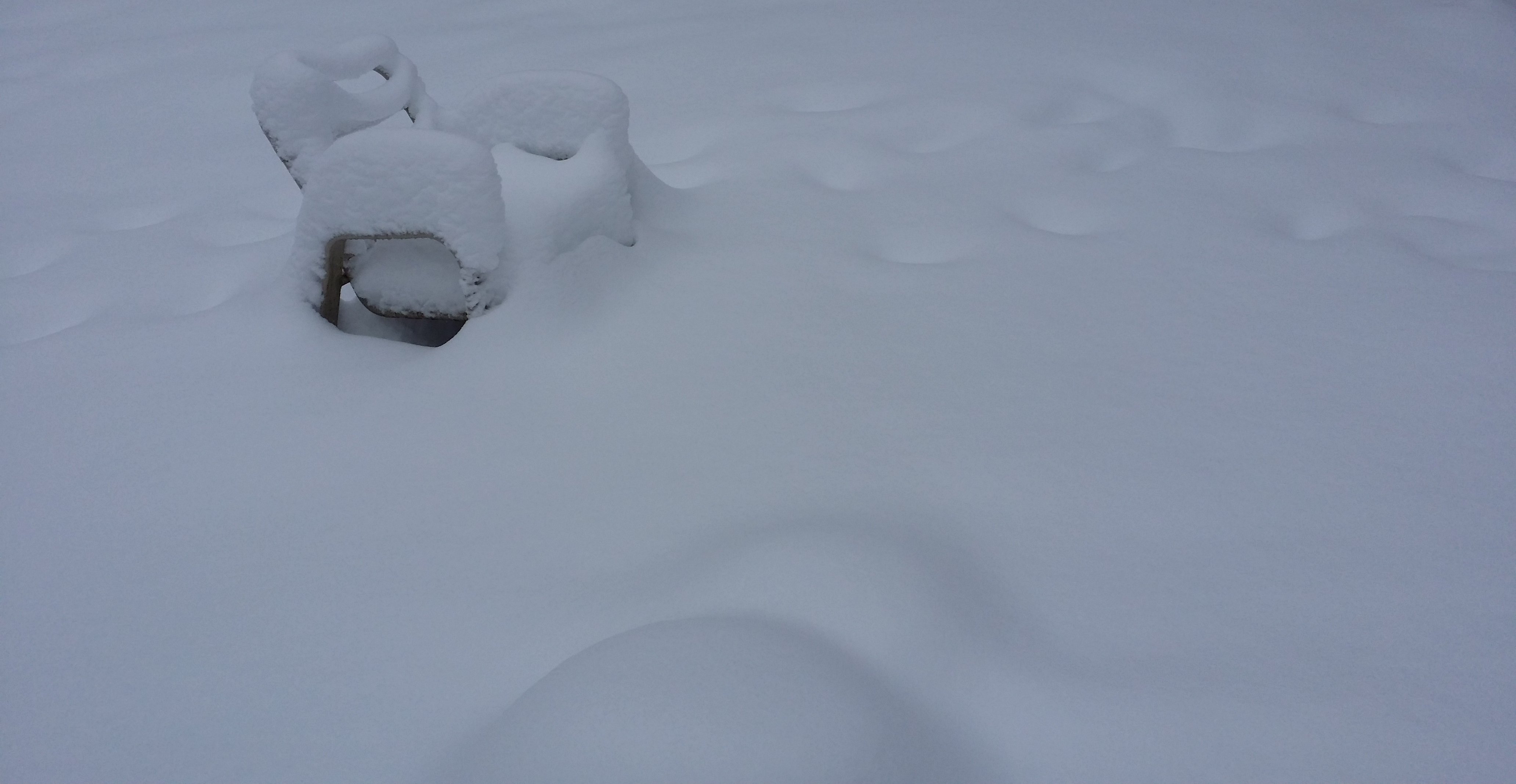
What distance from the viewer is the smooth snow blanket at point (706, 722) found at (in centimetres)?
77

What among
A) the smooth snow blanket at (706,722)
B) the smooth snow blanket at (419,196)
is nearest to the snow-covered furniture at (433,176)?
the smooth snow blanket at (419,196)

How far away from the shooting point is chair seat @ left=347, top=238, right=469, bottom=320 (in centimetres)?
149

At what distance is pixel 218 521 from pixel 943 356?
3.55 feet

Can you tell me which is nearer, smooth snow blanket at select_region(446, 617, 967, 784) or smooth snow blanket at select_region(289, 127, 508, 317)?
smooth snow blanket at select_region(446, 617, 967, 784)

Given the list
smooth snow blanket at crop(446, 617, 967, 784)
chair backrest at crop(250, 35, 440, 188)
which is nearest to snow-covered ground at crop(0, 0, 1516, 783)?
smooth snow blanket at crop(446, 617, 967, 784)

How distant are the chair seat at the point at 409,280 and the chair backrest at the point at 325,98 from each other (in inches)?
Result: 6.9

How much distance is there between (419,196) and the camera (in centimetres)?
138

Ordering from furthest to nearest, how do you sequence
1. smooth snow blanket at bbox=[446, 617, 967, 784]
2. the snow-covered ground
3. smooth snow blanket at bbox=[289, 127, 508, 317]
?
smooth snow blanket at bbox=[289, 127, 508, 317], the snow-covered ground, smooth snow blanket at bbox=[446, 617, 967, 784]

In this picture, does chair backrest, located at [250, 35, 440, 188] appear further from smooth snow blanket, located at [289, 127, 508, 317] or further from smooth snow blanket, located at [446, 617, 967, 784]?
smooth snow blanket, located at [446, 617, 967, 784]

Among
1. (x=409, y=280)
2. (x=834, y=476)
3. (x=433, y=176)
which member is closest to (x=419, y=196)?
(x=433, y=176)

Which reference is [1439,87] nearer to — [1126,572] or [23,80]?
[1126,572]

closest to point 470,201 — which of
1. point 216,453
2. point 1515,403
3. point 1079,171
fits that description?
point 216,453

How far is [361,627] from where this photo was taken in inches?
41.8

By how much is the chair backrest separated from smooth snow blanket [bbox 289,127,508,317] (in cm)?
15
